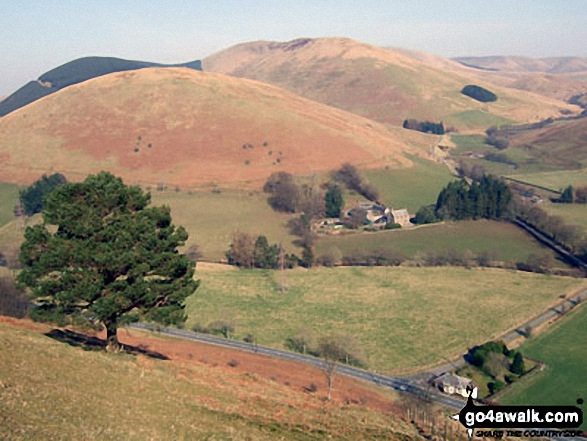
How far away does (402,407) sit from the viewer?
4041 cm

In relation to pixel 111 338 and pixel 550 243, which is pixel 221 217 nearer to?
pixel 550 243

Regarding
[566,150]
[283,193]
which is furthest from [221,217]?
[566,150]

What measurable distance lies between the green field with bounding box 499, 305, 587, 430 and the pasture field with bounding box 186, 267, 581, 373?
12.8 ft

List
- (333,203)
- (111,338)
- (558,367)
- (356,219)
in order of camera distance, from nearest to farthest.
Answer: (111,338) → (558,367) → (356,219) → (333,203)

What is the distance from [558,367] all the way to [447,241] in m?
44.5

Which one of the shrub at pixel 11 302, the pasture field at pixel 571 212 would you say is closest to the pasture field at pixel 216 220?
the shrub at pixel 11 302

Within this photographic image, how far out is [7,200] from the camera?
120 m

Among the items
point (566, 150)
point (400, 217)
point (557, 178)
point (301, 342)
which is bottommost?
point (301, 342)

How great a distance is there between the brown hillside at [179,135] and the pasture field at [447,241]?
3729cm

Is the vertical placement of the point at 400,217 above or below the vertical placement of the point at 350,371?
above

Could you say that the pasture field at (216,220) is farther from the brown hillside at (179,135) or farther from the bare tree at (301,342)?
the bare tree at (301,342)

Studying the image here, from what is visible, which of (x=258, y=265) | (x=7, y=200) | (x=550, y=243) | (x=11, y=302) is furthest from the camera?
(x=7, y=200)

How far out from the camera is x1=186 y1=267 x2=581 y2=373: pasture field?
57.5 metres

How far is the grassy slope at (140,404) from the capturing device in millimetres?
21469
